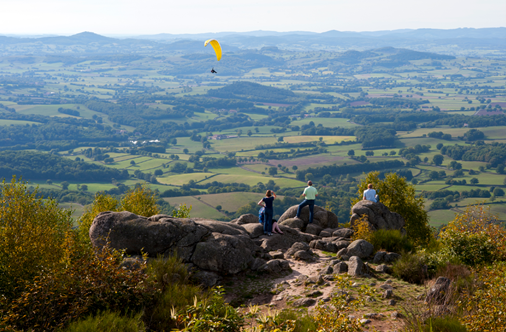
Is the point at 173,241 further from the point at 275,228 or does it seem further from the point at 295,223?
the point at 295,223

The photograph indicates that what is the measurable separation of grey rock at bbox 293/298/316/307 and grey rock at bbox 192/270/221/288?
14.0ft

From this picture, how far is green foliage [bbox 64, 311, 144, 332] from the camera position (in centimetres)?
1030

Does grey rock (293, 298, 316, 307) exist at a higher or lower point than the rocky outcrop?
Result: higher

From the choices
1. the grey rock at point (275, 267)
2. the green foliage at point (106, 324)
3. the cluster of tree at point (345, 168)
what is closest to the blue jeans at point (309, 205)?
the grey rock at point (275, 267)

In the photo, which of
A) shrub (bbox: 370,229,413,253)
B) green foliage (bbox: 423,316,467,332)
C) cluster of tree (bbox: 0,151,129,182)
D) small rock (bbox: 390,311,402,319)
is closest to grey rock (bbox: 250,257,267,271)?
shrub (bbox: 370,229,413,253)

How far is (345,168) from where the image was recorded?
184500 millimetres

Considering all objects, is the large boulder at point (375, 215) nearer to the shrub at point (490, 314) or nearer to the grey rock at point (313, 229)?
the grey rock at point (313, 229)

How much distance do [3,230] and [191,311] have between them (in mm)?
9019

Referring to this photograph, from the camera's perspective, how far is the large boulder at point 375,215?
85.4 feet

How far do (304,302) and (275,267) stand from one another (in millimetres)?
4236

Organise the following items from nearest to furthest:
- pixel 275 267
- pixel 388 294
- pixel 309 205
Result: pixel 388 294, pixel 275 267, pixel 309 205

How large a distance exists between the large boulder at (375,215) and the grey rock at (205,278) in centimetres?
1151

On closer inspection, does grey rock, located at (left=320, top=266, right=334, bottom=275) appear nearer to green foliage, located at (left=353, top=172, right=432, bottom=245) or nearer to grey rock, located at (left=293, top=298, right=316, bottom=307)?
grey rock, located at (left=293, top=298, right=316, bottom=307)

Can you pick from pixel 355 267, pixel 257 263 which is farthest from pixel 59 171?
pixel 355 267
